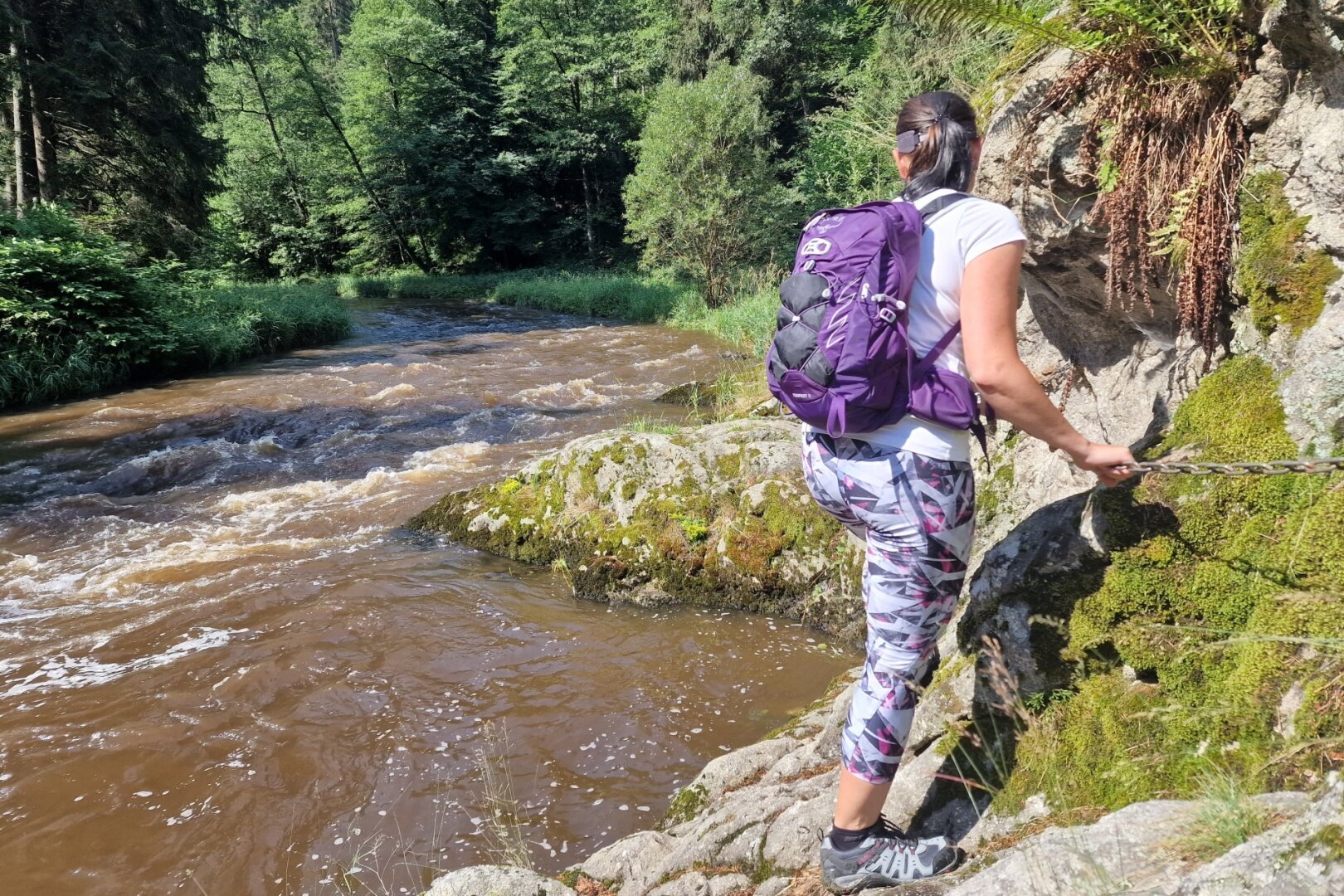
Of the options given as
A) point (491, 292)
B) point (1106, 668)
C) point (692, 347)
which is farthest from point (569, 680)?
point (491, 292)

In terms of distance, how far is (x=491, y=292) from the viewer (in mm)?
31938

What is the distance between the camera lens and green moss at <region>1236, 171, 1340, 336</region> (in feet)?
7.52

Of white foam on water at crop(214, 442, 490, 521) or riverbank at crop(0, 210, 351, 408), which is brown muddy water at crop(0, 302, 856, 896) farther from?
riverbank at crop(0, 210, 351, 408)

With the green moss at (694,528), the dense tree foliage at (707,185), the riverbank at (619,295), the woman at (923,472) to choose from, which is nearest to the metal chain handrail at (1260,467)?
the woman at (923,472)

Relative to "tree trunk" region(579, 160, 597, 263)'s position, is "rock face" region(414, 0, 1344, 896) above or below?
below

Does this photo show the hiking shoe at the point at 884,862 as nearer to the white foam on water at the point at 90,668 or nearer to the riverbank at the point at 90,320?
the white foam on water at the point at 90,668

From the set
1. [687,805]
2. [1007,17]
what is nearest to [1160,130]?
[1007,17]

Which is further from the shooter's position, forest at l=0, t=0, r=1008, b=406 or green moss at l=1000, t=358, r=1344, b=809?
forest at l=0, t=0, r=1008, b=406

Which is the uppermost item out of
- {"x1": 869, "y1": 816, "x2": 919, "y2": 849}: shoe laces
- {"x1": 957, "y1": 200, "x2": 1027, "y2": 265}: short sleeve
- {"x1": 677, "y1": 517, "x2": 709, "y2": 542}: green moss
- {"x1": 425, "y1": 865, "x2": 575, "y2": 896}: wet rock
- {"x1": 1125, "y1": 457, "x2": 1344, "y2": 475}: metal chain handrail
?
{"x1": 957, "y1": 200, "x2": 1027, "y2": 265}: short sleeve

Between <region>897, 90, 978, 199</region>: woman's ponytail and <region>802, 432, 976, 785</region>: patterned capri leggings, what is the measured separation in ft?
2.44

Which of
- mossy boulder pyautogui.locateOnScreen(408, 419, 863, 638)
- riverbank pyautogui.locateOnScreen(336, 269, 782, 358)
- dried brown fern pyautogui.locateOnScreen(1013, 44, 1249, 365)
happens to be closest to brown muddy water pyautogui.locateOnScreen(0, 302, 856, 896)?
mossy boulder pyautogui.locateOnScreen(408, 419, 863, 638)

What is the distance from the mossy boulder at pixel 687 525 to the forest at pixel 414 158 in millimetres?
2436

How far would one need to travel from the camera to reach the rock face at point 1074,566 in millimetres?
1596

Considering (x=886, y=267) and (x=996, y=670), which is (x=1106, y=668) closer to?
(x=996, y=670)
